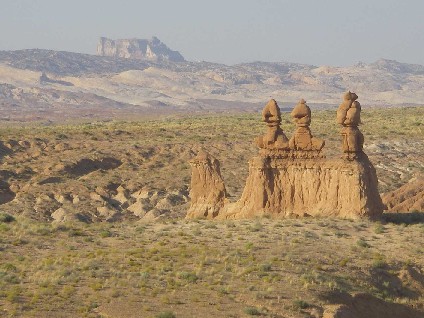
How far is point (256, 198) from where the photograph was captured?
120ft

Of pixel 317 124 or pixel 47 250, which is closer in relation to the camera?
pixel 47 250

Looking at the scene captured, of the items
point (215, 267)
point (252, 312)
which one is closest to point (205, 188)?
point (215, 267)

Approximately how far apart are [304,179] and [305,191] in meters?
0.47

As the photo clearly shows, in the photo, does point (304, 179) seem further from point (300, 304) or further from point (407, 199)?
point (300, 304)

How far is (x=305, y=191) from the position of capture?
119 ft

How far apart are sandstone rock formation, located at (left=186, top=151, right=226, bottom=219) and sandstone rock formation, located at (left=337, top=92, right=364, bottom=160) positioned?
615 cm

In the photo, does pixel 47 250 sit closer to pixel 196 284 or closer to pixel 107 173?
pixel 196 284

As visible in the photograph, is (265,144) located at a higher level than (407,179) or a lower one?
higher

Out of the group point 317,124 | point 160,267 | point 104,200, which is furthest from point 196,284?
point 317,124

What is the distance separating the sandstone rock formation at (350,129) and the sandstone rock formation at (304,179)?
0.12 ft

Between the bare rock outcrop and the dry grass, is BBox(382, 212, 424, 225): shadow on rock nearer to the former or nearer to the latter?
the dry grass

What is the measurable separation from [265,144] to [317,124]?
54.8m

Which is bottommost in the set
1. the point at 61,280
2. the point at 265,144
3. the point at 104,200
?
the point at 104,200

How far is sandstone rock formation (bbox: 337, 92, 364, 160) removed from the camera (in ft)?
114
